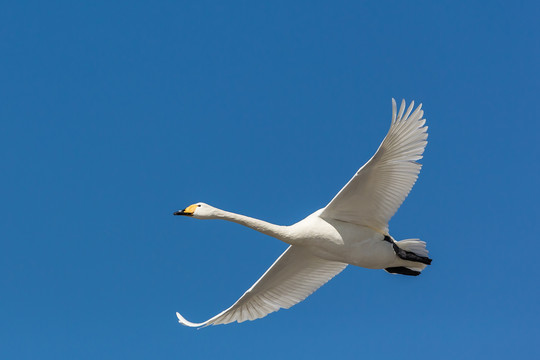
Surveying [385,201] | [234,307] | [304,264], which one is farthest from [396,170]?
[234,307]

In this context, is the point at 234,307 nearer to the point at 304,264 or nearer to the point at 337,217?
the point at 304,264

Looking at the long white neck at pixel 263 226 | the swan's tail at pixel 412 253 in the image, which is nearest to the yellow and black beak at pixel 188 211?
the long white neck at pixel 263 226

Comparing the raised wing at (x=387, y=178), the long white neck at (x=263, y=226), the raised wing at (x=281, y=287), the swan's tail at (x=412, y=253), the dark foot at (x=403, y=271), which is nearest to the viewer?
the raised wing at (x=387, y=178)

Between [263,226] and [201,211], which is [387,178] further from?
[201,211]

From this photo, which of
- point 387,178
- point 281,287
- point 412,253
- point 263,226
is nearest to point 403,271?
point 412,253

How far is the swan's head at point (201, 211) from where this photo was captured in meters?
18.8

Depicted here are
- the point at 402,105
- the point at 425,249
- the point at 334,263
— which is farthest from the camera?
the point at 334,263

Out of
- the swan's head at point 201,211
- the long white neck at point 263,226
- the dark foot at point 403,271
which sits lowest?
the dark foot at point 403,271

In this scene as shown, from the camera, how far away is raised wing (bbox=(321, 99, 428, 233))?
59.1 ft

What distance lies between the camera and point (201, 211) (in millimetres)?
18859

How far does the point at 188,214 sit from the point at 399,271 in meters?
4.63

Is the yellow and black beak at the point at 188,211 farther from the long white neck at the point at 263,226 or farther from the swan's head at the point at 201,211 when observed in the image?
the long white neck at the point at 263,226

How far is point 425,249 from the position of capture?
1906 cm

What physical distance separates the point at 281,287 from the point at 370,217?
2.83 metres
